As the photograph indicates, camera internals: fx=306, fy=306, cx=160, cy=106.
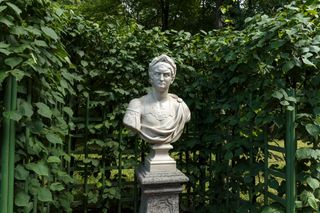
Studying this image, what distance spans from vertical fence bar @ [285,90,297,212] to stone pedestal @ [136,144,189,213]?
0.82 metres

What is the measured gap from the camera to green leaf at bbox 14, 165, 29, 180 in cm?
184

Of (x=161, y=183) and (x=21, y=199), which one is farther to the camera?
(x=161, y=183)

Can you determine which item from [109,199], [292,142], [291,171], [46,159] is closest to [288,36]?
[292,142]

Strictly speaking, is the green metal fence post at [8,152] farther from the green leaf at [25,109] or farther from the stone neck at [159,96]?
the stone neck at [159,96]

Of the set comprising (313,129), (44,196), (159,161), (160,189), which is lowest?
(160,189)

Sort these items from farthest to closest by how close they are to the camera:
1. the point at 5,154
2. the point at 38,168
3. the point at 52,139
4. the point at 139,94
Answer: the point at 139,94 → the point at 52,139 → the point at 38,168 → the point at 5,154

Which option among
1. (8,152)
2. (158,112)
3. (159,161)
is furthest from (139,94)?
(8,152)

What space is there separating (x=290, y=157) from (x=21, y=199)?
1.92 meters

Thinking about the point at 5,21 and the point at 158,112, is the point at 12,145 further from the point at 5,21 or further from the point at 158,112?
the point at 158,112

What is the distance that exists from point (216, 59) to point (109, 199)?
7.03 ft

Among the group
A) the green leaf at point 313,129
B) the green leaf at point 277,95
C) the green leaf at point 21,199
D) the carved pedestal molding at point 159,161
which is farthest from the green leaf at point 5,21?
the green leaf at point 313,129

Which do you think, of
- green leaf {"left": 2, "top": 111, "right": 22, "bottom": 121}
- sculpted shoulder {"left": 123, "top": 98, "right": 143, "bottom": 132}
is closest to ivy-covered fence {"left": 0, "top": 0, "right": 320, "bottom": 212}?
green leaf {"left": 2, "top": 111, "right": 22, "bottom": 121}

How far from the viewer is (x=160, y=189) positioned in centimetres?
270

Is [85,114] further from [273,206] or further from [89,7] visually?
[89,7]
